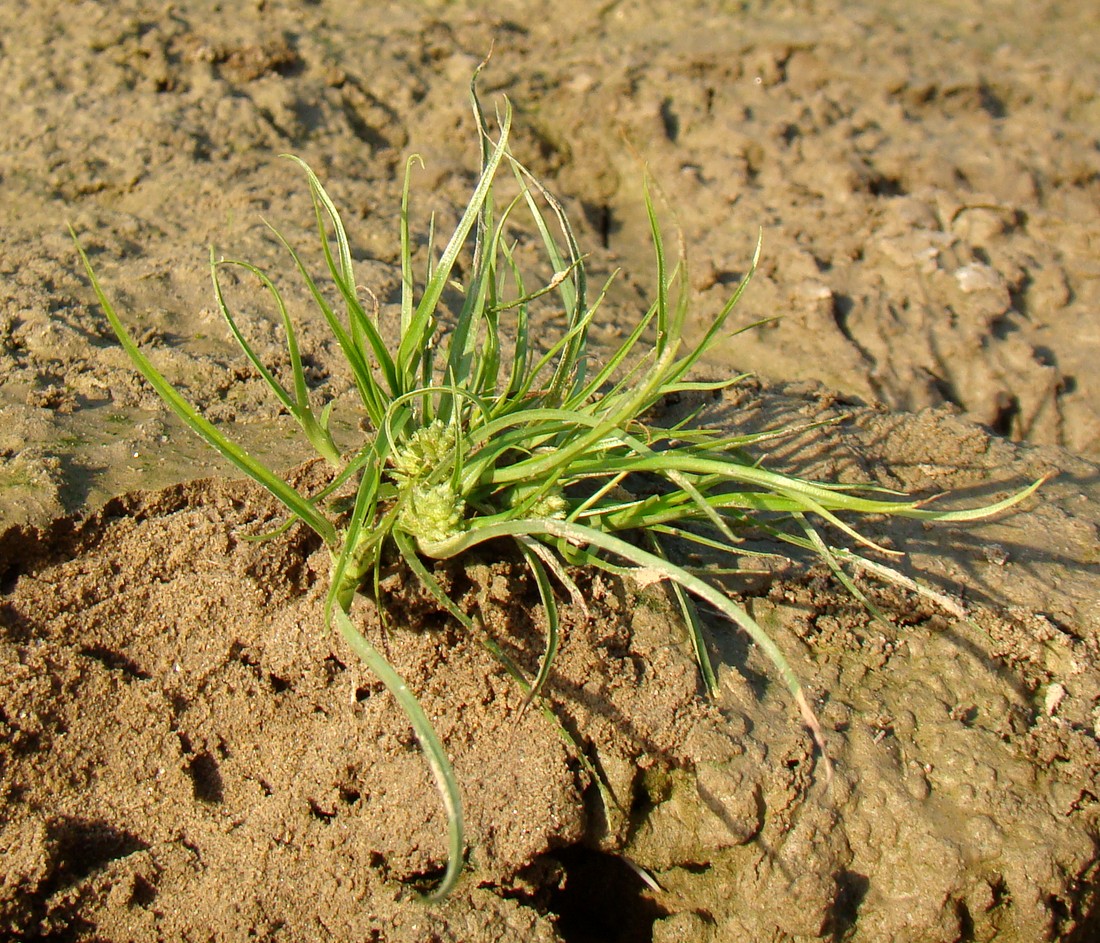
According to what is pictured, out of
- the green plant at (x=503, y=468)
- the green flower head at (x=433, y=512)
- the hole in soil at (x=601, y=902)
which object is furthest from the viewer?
the hole in soil at (x=601, y=902)

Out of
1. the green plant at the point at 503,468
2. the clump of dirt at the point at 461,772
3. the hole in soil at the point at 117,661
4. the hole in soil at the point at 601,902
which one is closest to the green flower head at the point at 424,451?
the green plant at the point at 503,468

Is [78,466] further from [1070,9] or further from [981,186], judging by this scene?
[1070,9]

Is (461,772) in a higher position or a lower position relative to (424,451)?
lower

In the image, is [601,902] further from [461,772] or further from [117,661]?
[117,661]

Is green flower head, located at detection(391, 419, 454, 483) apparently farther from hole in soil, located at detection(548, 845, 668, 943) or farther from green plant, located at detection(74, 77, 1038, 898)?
hole in soil, located at detection(548, 845, 668, 943)

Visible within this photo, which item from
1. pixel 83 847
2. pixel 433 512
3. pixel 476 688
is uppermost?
pixel 433 512

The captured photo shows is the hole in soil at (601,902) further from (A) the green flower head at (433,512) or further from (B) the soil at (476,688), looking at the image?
(A) the green flower head at (433,512)

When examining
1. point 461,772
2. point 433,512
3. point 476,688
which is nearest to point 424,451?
point 433,512
